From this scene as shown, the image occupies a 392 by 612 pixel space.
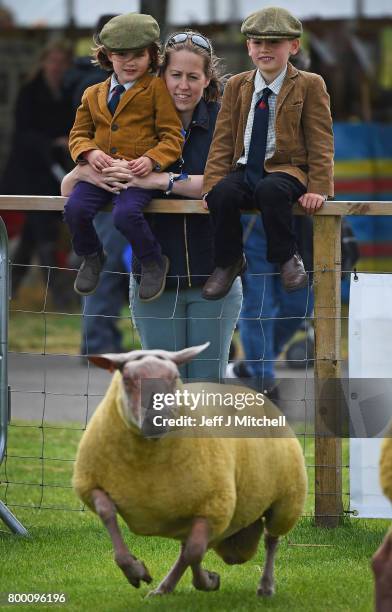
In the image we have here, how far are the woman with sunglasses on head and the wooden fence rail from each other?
1.76ft

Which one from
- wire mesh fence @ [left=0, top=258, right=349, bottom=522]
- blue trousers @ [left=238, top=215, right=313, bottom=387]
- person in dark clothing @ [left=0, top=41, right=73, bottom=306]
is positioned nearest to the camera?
wire mesh fence @ [left=0, top=258, right=349, bottom=522]

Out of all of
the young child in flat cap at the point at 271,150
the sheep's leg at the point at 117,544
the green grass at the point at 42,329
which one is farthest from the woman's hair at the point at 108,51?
the green grass at the point at 42,329

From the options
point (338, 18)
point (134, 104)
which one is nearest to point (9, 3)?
point (338, 18)

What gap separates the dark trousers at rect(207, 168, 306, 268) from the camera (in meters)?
5.89

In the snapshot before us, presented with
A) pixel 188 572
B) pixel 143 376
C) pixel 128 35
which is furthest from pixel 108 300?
pixel 143 376

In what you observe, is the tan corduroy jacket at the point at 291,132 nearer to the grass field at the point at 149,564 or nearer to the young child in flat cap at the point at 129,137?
the young child in flat cap at the point at 129,137

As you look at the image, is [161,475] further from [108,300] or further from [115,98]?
[108,300]

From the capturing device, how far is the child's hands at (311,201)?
237 inches

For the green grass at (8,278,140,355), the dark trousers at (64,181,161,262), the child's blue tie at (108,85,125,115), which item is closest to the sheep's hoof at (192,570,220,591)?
the dark trousers at (64,181,161,262)

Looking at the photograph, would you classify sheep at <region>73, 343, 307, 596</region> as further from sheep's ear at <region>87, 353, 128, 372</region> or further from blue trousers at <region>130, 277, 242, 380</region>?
blue trousers at <region>130, 277, 242, 380</region>

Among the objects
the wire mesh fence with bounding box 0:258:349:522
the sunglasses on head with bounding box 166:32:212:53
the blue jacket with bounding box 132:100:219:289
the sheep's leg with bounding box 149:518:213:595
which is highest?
the sunglasses on head with bounding box 166:32:212:53

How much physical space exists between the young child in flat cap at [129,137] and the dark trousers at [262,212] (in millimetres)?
288

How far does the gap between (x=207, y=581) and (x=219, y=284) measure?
1.38 m

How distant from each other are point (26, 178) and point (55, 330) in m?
1.85
